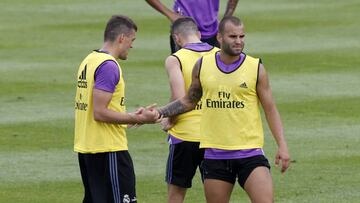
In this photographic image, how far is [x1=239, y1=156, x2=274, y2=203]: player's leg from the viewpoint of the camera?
10.1 m

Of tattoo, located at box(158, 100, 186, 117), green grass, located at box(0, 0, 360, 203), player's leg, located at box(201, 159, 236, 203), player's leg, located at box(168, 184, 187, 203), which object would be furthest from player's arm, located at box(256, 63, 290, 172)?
green grass, located at box(0, 0, 360, 203)

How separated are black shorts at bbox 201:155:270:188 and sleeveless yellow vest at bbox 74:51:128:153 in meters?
0.81

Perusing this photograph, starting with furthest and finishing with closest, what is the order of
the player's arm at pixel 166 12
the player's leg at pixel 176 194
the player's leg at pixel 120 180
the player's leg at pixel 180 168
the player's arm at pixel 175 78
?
the player's arm at pixel 166 12, the player's leg at pixel 176 194, the player's leg at pixel 180 168, the player's arm at pixel 175 78, the player's leg at pixel 120 180

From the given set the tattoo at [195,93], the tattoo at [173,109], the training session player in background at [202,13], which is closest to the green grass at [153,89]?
the training session player in background at [202,13]

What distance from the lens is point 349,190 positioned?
13.1m

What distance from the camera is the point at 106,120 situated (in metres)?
10.3

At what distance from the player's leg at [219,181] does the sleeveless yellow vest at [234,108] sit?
0.16 m

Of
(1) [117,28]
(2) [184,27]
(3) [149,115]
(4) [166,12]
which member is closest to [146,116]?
(3) [149,115]

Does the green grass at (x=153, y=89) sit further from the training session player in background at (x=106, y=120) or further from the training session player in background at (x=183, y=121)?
the training session player in background at (x=106, y=120)

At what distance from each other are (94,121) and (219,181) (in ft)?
4.03

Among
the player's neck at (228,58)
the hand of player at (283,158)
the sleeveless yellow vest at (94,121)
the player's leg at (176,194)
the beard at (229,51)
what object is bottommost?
the player's leg at (176,194)

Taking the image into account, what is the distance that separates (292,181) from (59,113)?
539cm

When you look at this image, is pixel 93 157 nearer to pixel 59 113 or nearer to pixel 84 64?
pixel 84 64

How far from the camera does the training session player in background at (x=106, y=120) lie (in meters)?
10.3
